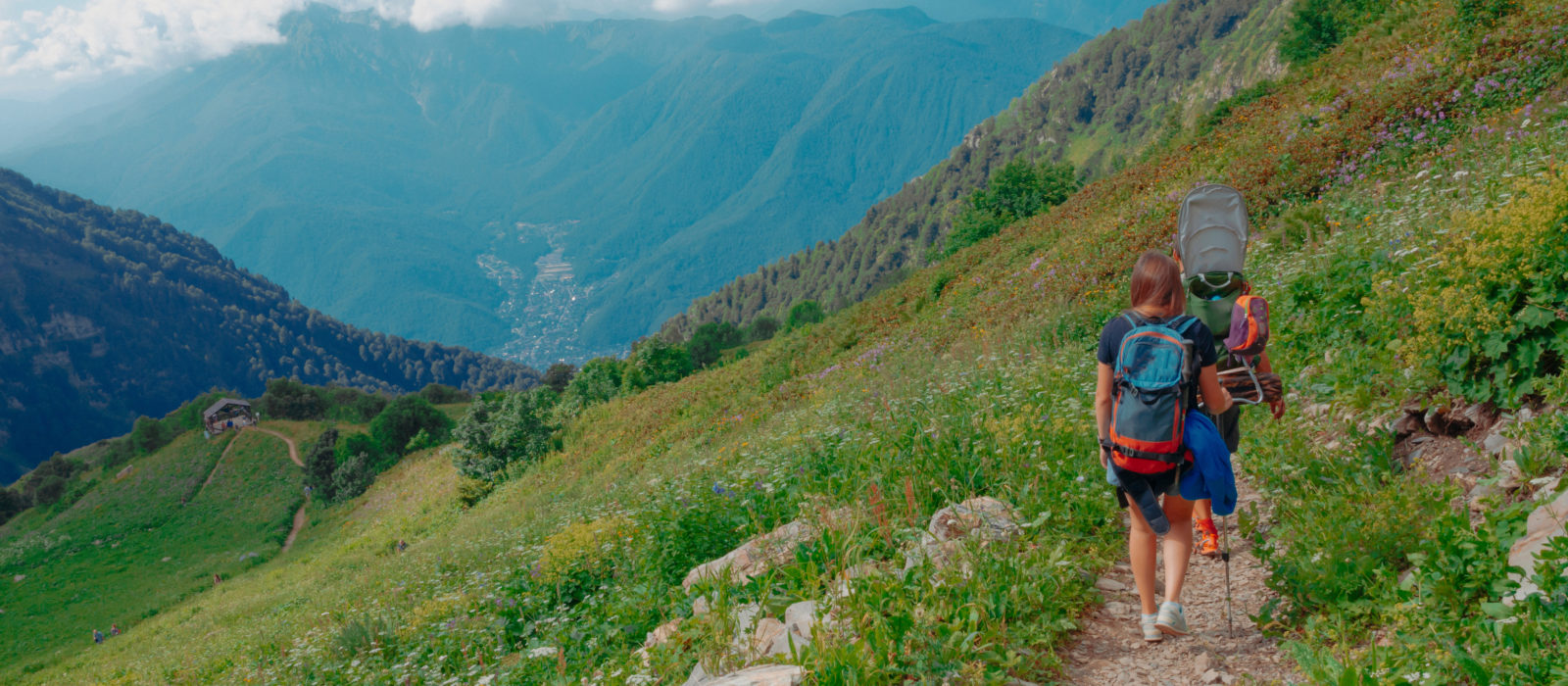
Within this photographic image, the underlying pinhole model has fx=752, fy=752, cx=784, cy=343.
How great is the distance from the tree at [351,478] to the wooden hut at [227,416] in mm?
26112

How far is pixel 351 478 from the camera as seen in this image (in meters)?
53.1

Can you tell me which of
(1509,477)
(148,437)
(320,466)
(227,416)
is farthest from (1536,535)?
(148,437)

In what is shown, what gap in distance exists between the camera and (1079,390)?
635cm

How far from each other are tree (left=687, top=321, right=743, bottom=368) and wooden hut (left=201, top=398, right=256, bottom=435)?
4525 centimetres

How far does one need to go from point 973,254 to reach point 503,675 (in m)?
19.0

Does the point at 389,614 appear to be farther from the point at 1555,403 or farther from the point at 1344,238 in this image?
the point at 1344,238

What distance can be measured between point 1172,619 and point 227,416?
95.2 meters

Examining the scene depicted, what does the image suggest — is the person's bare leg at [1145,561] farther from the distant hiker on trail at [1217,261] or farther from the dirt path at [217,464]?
the dirt path at [217,464]

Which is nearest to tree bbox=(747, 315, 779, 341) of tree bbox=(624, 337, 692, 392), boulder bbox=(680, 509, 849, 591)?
tree bbox=(624, 337, 692, 392)

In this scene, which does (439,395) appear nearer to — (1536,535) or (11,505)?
(11,505)

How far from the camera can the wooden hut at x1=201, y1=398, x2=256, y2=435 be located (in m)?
73.1

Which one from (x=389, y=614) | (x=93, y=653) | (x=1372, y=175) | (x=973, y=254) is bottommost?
(x=93, y=653)

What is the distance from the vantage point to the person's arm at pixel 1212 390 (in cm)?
345

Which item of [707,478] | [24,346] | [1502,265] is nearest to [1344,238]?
[1502,265]
